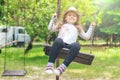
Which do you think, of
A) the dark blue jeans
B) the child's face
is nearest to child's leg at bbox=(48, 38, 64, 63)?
the dark blue jeans

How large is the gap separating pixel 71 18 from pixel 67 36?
0.39 m

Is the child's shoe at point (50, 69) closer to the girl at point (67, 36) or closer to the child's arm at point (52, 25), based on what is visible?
the girl at point (67, 36)

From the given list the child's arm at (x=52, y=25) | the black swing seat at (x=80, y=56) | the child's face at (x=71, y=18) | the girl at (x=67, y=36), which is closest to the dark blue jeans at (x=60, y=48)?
the girl at (x=67, y=36)

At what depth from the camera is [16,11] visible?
18141 mm

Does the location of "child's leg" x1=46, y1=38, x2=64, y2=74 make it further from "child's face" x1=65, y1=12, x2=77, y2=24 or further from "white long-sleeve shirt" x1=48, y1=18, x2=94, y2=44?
"child's face" x1=65, y1=12, x2=77, y2=24

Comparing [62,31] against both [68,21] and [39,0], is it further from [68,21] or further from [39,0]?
[39,0]

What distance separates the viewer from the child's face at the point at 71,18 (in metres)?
7.52

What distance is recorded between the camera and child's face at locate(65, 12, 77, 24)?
296 inches

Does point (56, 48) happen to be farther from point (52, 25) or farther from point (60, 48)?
point (52, 25)

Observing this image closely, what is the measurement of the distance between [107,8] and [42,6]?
14059mm

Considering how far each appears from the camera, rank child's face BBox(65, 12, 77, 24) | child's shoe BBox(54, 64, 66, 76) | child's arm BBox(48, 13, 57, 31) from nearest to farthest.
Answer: child's shoe BBox(54, 64, 66, 76) → child's arm BBox(48, 13, 57, 31) → child's face BBox(65, 12, 77, 24)

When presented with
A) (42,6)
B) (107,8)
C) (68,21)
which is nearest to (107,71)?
(42,6)

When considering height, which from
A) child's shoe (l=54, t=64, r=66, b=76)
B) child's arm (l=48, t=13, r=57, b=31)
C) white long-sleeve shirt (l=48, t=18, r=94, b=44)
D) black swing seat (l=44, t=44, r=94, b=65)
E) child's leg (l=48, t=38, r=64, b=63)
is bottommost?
child's shoe (l=54, t=64, r=66, b=76)

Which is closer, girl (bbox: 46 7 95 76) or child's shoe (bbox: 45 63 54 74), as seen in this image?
child's shoe (bbox: 45 63 54 74)
